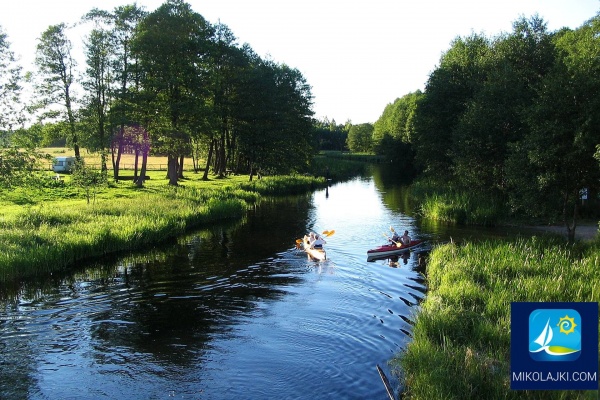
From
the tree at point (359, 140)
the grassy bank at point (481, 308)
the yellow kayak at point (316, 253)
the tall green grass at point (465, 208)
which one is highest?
the tree at point (359, 140)

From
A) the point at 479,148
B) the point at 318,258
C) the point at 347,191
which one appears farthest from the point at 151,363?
the point at 347,191

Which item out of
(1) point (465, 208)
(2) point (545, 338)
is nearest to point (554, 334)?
(2) point (545, 338)

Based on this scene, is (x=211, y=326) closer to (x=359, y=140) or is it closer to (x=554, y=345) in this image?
(x=554, y=345)

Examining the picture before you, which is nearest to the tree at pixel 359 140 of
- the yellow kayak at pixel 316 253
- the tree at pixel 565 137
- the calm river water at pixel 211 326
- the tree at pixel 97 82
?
the tree at pixel 97 82

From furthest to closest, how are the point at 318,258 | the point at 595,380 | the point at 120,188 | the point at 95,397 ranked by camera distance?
1. the point at 120,188
2. the point at 318,258
3. the point at 95,397
4. the point at 595,380

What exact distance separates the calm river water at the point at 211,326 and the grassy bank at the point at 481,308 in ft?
4.05

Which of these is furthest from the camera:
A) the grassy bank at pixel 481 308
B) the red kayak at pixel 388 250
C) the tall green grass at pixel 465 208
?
the tall green grass at pixel 465 208

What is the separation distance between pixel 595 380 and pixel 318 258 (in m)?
18.6

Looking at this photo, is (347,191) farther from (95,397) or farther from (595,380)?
(595,380)

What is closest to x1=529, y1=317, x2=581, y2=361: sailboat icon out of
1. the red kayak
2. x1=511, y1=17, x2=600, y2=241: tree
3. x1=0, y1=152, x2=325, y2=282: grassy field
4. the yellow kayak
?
the yellow kayak

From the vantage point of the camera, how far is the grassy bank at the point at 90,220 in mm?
19953

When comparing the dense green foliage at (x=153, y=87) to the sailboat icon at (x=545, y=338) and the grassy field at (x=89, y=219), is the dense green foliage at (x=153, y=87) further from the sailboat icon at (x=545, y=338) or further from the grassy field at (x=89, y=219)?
the sailboat icon at (x=545, y=338)

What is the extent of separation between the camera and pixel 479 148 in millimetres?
34375

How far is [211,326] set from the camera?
47.7 feet
